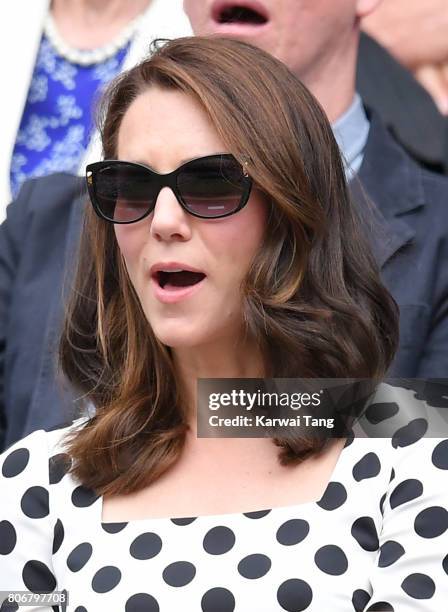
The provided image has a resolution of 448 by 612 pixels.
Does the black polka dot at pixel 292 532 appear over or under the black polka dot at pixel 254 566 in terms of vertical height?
over

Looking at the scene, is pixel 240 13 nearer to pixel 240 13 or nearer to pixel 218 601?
pixel 240 13

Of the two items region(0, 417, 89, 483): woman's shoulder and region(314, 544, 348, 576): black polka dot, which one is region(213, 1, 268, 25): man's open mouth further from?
region(314, 544, 348, 576): black polka dot

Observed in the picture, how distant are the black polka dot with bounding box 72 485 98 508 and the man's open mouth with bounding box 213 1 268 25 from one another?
1464 mm

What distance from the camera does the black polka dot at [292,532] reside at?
2.01 meters

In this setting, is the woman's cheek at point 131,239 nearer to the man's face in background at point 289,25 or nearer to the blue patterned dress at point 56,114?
the man's face in background at point 289,25

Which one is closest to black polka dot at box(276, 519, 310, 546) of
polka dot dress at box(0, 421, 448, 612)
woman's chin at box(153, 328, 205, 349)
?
polka dot dress at box(0, 421, 448, 612)

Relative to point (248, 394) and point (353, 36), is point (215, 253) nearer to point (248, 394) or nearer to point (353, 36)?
point (248, 394)

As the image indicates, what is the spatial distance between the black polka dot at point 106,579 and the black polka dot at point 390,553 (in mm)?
416

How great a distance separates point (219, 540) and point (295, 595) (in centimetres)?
16

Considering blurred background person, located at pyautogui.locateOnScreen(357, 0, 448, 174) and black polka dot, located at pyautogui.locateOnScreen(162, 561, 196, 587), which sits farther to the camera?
blurred background person, located at pyautogui.locateOnScreen(357, 0, 448, 174)

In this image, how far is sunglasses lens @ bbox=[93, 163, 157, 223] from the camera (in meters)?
2.12

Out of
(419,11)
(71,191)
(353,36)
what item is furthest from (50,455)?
(419,11)

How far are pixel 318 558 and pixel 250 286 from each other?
1.49ft

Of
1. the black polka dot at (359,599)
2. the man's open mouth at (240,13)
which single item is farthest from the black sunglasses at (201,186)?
the man's open mouth at (240,13)
